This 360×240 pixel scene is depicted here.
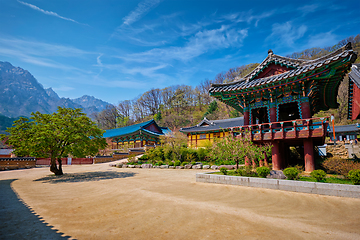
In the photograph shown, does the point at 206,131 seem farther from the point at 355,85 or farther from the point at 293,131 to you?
the point at 293,131

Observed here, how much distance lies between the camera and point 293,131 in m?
11.0

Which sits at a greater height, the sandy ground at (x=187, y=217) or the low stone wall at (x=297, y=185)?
the low stone wall at (x=297, y=185)

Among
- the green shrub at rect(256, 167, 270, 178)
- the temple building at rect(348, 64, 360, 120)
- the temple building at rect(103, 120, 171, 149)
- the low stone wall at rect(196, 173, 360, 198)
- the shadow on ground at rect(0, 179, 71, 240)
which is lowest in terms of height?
the shadow on ground at rect(0, 179, 71, 240)

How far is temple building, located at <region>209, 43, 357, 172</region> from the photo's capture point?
10.2 meters

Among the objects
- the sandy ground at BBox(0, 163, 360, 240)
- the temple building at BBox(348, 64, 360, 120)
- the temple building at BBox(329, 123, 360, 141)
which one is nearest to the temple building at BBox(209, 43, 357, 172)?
the temple building at BBox(348, 64, 360, 120)

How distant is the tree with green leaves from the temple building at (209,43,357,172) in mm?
10846

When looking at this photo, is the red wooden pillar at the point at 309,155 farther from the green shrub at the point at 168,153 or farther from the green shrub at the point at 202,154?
the green shrub at the point at 168,153

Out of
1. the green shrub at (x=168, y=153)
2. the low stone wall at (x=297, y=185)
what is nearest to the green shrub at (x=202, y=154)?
the green shrub at (x=168, y=153)

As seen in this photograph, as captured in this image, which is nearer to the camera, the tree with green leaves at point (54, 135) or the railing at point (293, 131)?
the railing at point (293, 131)

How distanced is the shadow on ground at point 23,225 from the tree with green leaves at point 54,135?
286 inches

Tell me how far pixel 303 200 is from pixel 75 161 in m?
32.7

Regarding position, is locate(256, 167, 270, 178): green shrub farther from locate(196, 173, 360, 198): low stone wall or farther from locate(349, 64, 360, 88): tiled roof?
locate(349, 64, 360, 88): tiled roof

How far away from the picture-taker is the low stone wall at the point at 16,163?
22844mm

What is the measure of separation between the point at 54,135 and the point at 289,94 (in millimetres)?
16957
